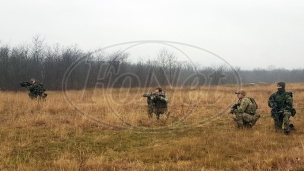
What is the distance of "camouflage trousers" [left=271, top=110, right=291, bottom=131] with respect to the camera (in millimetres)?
8648

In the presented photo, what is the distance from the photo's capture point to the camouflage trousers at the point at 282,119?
8648mm

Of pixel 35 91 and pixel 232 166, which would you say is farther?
pixel 35 91

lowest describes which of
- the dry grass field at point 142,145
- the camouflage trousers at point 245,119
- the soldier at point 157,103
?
the dry grass field at point 142,145

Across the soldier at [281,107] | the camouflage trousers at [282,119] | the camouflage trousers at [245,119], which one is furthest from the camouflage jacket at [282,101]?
the camouflage trousers at [245,119]

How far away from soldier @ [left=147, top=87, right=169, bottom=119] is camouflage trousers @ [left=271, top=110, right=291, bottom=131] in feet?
13.8

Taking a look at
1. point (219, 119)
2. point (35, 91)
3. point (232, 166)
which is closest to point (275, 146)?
point (232, 166)

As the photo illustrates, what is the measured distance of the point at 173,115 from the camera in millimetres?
12781

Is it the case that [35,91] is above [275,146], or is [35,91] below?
above

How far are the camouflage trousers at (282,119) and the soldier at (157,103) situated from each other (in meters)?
4.19

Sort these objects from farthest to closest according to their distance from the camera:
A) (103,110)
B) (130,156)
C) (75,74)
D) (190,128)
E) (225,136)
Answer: (75,74)
(103,110)
(190,128)
(225,136)
(130,156)

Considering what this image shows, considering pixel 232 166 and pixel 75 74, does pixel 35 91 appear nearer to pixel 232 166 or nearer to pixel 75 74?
pixel 232 166

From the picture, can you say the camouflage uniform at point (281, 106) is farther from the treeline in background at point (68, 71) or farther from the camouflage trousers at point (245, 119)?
the treeline in background at point (68, 71)

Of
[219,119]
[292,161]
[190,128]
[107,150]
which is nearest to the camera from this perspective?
[292,161]

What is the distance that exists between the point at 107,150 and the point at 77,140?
5.17 feet
